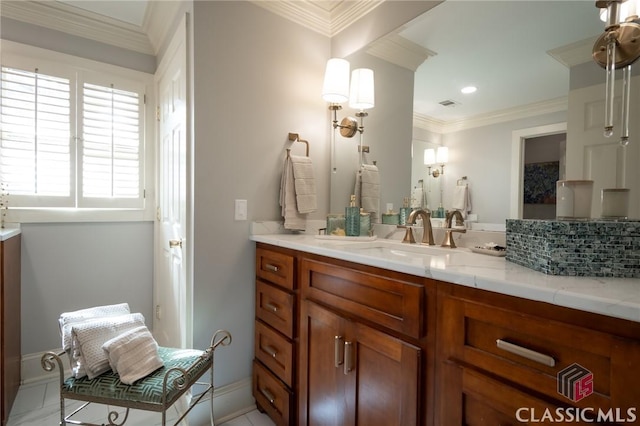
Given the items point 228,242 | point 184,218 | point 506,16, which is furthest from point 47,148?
point 506,16

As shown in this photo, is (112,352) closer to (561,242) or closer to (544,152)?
(561,242)

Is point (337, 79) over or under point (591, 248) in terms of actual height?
over

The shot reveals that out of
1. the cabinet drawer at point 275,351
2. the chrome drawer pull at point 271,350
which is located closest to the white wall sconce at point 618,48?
the cabinet drawer at point 275,351

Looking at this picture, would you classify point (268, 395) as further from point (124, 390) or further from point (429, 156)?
point (429, 156)

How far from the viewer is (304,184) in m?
1.87

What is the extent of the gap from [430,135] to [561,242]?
3.18 feet

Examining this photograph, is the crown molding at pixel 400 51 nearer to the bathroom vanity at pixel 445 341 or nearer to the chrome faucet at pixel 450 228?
the chrome faucet at pixel 450 228

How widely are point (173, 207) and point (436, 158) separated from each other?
1.58m

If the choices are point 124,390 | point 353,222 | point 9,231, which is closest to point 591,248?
point 353,222

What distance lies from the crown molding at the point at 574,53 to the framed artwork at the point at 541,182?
1.15ft

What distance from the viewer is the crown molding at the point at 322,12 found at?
1848mm

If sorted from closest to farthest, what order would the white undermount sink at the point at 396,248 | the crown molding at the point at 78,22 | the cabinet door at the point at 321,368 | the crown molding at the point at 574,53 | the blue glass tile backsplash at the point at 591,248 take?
the blue glass tile backsplash at the point at 591,248, the crown molding at the point at 574,53, the cabinet door at the point at 321,368, the white undermount sink at the point at 396,248, the crown molding at the point at 78,22

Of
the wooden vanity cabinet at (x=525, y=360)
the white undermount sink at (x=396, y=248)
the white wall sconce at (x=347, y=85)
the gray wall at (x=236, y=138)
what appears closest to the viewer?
the wooden vanity cabinet at (x=525, y=360)

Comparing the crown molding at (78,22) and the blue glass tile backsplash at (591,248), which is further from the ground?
the crown molding at (78,22)
